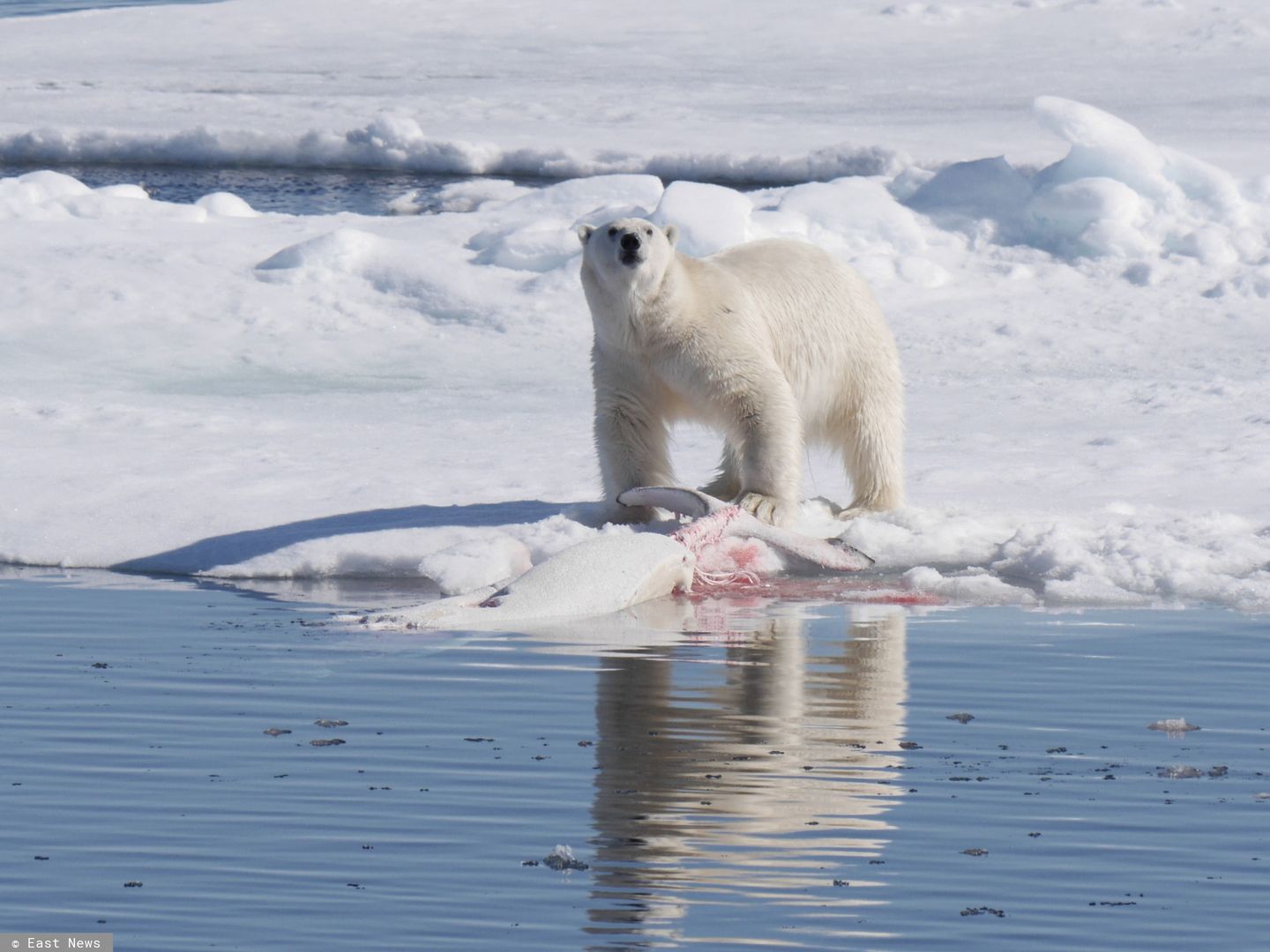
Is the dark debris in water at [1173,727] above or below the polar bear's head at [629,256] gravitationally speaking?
below

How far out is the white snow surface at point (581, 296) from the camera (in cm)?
614

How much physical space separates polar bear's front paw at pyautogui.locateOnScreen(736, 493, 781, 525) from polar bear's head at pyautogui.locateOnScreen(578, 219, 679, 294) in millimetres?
702

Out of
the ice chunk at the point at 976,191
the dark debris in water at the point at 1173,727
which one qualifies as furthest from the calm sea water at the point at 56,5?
the dark debris in water at the point at 1173,727

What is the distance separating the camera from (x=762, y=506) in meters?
5.99

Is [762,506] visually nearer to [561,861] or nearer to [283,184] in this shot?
[561,861]

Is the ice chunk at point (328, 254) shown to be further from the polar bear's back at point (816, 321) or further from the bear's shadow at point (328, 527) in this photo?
the bear's shadow at point (328, 527)

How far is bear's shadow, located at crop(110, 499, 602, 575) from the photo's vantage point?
235 inches

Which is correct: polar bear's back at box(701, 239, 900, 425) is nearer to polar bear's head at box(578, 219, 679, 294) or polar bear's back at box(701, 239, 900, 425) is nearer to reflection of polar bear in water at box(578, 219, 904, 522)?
reflection of polar bear in water at box(578, 219, 904, 522)

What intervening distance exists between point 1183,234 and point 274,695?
7914mm

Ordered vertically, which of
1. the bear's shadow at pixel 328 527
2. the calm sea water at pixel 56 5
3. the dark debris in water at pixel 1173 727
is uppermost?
the calm sea water at pixel 56 5

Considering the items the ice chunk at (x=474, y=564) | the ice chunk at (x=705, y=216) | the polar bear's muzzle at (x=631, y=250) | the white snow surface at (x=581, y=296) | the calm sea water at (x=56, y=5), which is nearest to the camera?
the ice chunk at (x=474, y=564)

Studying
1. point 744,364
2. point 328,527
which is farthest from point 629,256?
point 328,527

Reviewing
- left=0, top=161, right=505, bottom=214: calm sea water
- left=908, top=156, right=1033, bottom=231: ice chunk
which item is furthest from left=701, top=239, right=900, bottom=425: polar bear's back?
left=0, top=161, right=505, bottom=214: calm sea water

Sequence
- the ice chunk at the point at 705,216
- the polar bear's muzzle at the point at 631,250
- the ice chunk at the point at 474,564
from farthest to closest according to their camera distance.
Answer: the ice chunk at the point at 705,216 < the polar bear's muzzle at the point at 631,250 < the ice chunk at the point at 474,564
